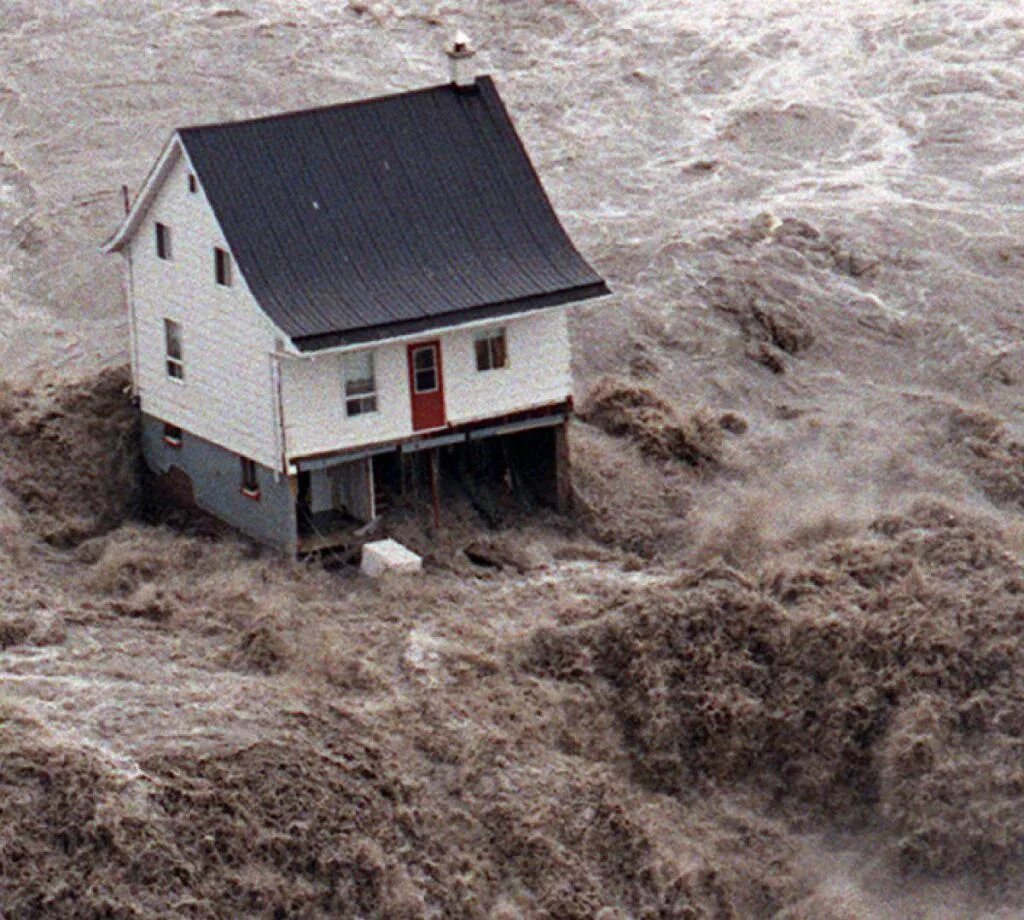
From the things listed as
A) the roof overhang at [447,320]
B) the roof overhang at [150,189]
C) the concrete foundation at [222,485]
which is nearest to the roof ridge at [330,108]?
the roof overhang at [150,189]

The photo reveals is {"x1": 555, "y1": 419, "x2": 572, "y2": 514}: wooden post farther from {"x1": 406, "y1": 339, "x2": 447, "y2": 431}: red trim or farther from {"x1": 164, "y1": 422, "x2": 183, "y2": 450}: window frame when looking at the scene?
{"x1": 164, "y1": 422, "x2": 183, "y2": 450}: window frame

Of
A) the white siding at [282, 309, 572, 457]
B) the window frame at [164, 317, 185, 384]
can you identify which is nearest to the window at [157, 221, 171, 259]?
the window frame at [164, 317, 185, 384]

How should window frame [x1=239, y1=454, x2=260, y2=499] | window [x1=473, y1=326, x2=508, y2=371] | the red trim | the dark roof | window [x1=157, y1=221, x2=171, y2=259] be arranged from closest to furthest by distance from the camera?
Answer: the dark roof
the red trim
window frame [x1=239, y1=454, x2=260, y2=499]
window [x1=473, y1=326, x2=508, y2=371]
window [x1=157, y1=221, x2=171, y2=259]

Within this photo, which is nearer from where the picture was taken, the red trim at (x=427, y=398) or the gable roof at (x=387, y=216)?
the gable roof at (x=387, y=216)

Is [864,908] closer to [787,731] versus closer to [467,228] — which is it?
[787,731]

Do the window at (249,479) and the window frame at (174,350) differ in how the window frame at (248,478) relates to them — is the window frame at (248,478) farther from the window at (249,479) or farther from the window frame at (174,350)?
the window frame at (174,350)

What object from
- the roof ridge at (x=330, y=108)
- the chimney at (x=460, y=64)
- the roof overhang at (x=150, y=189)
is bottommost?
the roof overhang at (x=150, y=189)
